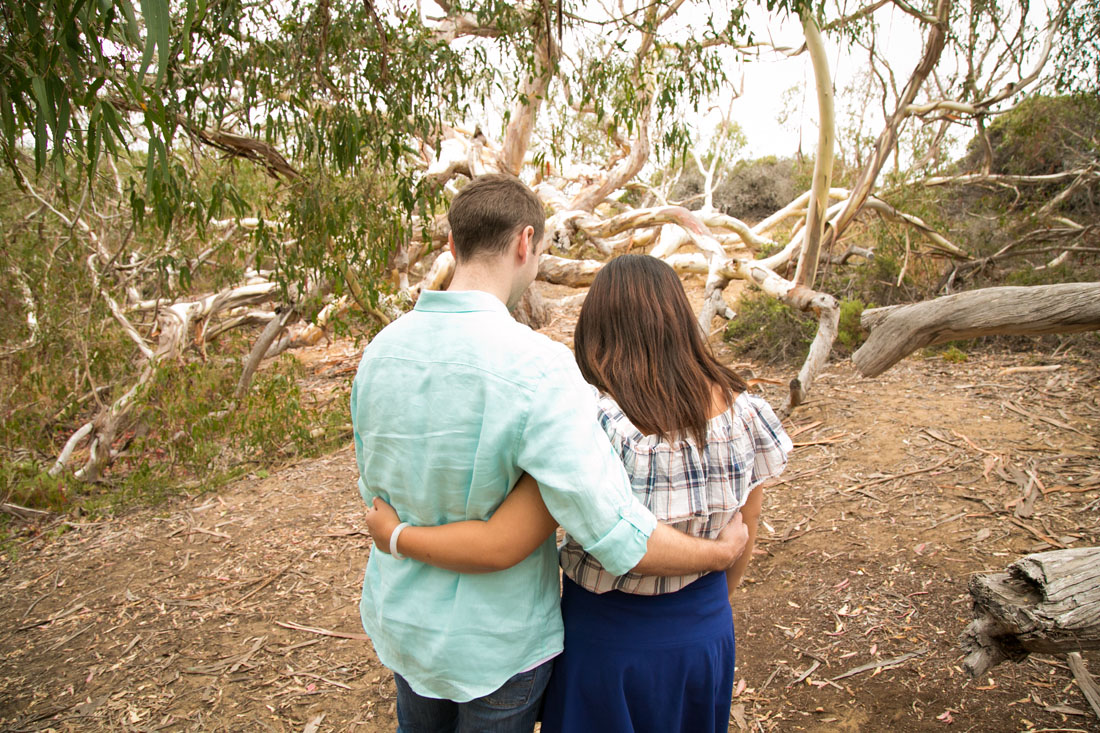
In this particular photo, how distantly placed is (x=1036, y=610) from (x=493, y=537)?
1.17 m

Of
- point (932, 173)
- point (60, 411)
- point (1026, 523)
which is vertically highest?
point (932, 173)

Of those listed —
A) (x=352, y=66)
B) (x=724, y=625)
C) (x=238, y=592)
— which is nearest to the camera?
(x=724, y=625)

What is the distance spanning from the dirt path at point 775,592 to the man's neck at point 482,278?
79.2 inches

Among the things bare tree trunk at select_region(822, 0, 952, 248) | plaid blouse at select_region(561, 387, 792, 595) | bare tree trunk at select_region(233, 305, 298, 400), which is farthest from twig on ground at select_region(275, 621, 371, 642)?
bare tree trunk at select_region(822, 0, 952, 248)

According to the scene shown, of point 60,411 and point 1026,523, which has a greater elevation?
point 1026,523

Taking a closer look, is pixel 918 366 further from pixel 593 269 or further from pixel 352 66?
pixel 352 66

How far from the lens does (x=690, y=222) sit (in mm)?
8078

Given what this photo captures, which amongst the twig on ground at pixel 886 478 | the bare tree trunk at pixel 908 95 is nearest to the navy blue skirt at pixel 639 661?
the twig on ground at pixel 886 478

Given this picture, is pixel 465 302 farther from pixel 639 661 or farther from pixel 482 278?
pixel 639 661

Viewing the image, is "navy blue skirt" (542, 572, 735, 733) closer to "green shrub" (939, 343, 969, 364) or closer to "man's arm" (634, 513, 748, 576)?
"man's arm" (634, 513, 748, 576)

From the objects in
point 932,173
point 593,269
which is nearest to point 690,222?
point 593,269

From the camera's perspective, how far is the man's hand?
144 cm

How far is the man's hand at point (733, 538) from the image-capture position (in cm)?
144

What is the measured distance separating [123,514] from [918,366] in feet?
21.8
